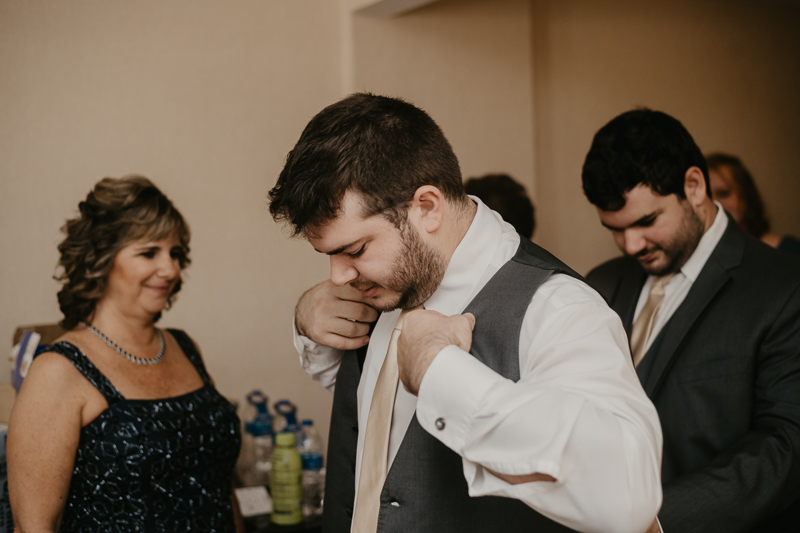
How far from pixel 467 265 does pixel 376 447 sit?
0.35m

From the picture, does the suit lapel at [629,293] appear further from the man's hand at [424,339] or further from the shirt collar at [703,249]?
→ the man's hand at [424,339]

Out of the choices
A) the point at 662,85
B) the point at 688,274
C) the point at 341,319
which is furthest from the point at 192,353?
the point at 662,85

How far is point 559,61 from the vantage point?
3.67m

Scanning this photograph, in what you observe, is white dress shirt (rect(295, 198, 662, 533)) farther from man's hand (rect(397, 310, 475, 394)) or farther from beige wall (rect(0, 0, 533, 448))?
beige wall (rect(0, 0, 533, 448))

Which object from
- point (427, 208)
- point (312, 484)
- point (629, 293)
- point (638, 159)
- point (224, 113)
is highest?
point (224, 113)

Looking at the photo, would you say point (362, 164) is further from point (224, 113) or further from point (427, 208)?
point (224, 113)

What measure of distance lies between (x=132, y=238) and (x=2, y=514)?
0.87 metres

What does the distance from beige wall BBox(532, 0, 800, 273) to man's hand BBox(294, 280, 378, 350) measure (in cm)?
245

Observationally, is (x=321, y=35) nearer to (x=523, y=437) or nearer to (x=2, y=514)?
(x=2, y=514)

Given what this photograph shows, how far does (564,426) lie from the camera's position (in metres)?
0.78

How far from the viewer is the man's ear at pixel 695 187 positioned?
1.90 m

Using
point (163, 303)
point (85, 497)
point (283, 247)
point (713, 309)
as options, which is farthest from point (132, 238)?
point (713, 309)

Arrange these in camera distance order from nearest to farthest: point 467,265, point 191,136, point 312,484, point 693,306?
point 467,265 → point 693,306 → point 312,484 → point 191,136

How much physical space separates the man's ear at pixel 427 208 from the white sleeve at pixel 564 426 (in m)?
0.29
